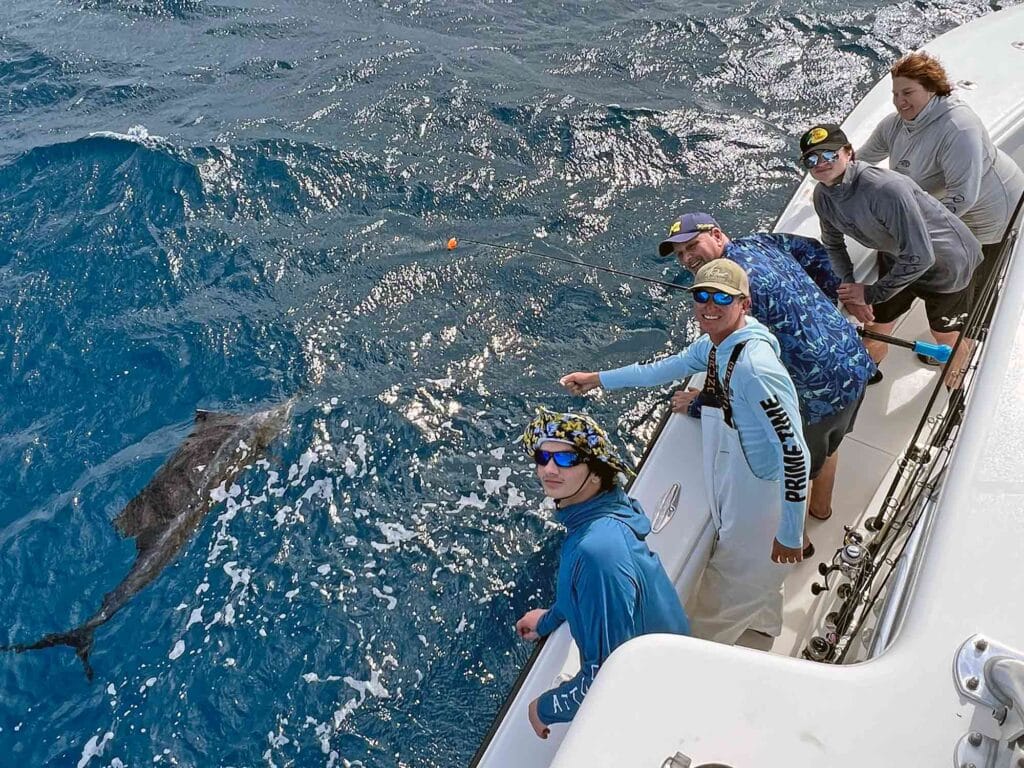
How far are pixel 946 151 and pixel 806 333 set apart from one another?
1.77 metres

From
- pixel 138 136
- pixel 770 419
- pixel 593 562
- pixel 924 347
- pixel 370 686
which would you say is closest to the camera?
pixel 593 562

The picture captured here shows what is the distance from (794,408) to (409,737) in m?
2.77

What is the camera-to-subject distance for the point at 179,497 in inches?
204

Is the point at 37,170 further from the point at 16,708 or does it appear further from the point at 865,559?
the point at 865,559

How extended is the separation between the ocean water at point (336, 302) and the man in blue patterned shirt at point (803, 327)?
82.4 inches

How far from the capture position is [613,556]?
229 cm

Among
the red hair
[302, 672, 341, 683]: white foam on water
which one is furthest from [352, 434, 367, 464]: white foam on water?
the red hair

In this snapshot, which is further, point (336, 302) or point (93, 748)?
point (336, 302)

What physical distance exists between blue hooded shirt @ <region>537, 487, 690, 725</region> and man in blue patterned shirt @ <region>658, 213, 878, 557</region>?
1.18 metres

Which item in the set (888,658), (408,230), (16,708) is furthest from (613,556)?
(408,230)

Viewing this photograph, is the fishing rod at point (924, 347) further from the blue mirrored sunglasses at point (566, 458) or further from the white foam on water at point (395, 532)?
the white foam on water at point (395, 532)

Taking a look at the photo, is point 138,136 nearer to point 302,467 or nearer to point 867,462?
point 302,467

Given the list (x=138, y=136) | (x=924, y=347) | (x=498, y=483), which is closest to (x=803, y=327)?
(x=924, y=347)

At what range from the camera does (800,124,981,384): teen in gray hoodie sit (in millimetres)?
3684
